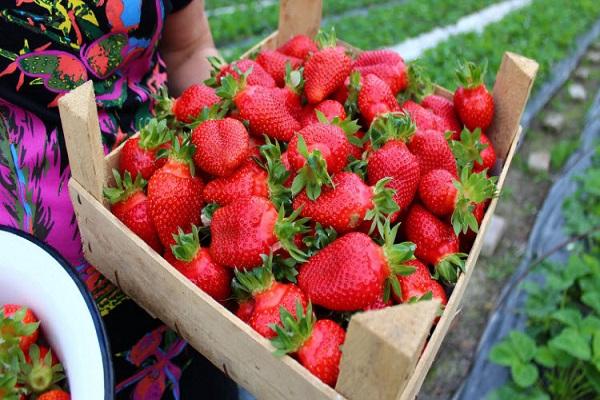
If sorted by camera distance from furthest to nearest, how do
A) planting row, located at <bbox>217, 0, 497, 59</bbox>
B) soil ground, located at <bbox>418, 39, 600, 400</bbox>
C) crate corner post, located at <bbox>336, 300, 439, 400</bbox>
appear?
planting row, located at <bbox>217, 0, 497, 59</bbox> → soil ground, located at <bbox>418, 39, 600, 400</bbox> → crate corner post, located at <bbox>336, 300, 439, 400</bbox>

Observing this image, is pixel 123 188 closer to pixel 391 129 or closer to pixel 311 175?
pixel 311 175

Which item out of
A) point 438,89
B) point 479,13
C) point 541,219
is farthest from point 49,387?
point 479,13

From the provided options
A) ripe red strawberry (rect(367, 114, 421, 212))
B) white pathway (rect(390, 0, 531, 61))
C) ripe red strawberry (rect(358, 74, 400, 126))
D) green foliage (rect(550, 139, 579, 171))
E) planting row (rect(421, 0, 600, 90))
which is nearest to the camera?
ripe red strawberry (rect(367, 114, 421, 212))

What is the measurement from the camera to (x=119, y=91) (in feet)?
3.86

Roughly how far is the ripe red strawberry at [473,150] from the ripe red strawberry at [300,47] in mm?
347

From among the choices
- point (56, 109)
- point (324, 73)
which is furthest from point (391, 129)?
point (56, 109)

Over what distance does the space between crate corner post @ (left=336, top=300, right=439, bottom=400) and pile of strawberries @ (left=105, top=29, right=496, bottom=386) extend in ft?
0.38

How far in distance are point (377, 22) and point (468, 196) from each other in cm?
493

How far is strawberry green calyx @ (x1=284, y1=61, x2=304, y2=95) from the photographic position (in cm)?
116

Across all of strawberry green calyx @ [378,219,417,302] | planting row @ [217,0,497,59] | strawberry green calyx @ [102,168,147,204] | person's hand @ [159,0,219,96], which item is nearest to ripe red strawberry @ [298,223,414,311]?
strawberry green calyx @ [378,219,417,302]

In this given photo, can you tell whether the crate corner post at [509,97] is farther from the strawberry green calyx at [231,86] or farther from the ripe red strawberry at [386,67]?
the strawberry green calyx at [231,86]

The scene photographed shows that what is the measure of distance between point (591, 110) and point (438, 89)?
111 inches

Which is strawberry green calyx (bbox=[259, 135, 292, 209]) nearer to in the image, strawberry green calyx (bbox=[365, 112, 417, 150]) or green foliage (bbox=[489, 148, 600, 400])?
strawberry green calyx (bbox=[365, 112, 417, 150])

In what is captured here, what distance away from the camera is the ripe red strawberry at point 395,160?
1004 mm
